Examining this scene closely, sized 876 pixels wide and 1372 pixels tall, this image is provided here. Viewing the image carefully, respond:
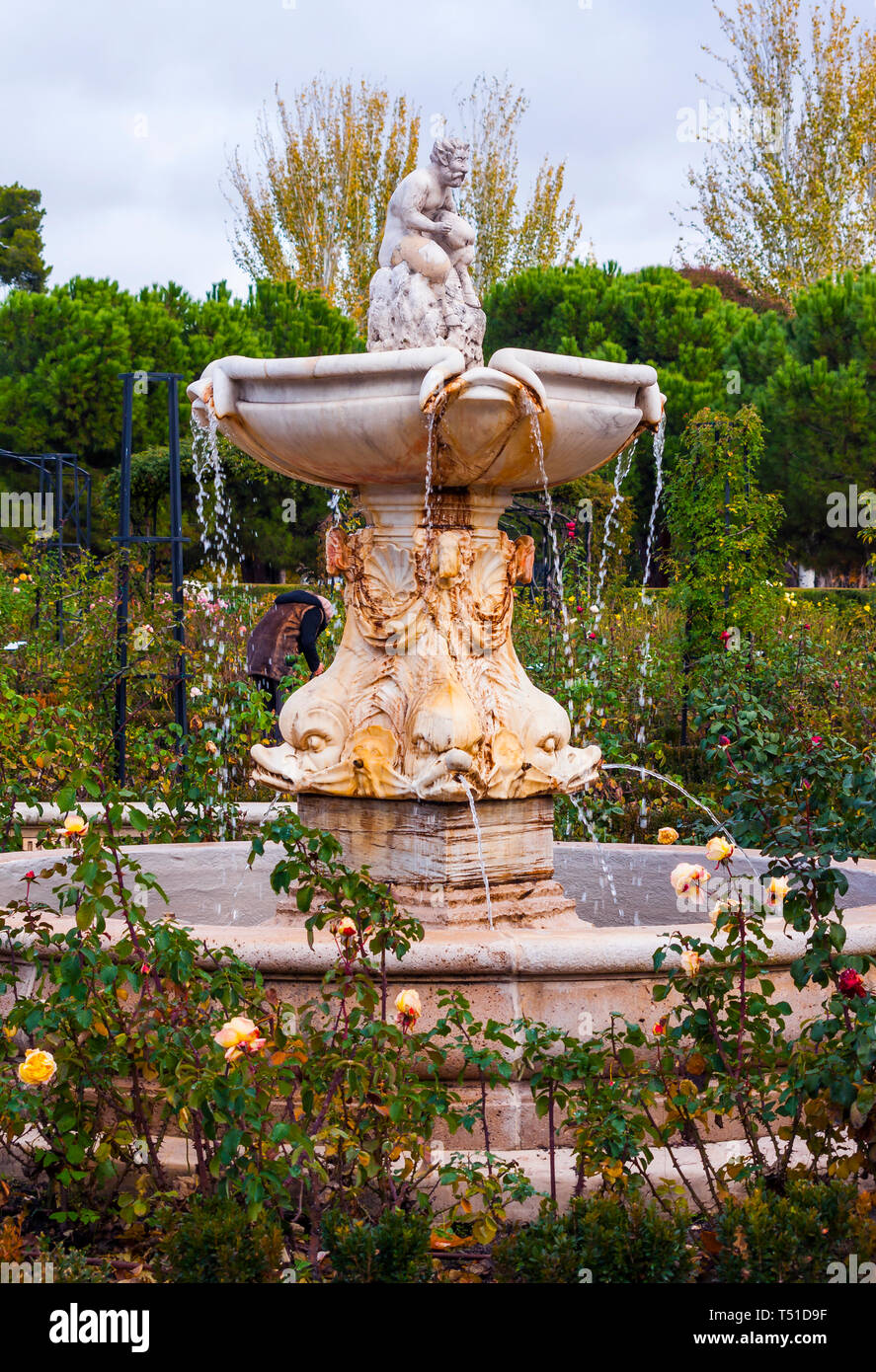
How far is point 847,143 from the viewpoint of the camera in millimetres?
24344

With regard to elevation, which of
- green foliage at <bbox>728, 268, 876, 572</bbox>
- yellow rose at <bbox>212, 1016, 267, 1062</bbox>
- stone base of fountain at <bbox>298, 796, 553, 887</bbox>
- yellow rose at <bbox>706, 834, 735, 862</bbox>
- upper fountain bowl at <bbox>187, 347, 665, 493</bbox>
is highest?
green foliage at <bbox>728, 268, 876, 572</bbox>

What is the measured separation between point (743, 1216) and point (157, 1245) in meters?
1.06

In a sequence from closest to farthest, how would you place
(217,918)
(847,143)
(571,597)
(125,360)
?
(217,918), (571,597), (125,360), (847,143)

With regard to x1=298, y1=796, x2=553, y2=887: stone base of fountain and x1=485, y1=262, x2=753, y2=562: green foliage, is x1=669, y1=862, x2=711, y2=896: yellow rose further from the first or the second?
x1=485, y1=262, x2=753, y2=562: green foliage

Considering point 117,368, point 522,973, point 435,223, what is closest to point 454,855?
point 522,973

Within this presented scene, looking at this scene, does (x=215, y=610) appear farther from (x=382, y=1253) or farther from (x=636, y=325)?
(x=636, y=325)

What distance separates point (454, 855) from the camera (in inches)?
163

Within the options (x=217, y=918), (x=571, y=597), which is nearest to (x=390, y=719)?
(x=217, y=918)

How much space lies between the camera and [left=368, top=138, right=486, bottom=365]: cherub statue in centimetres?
446

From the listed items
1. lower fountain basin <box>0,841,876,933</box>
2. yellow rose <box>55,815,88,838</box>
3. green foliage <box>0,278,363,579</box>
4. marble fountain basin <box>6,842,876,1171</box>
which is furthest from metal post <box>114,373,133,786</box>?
green foliage <box>0,278,363,579</box>

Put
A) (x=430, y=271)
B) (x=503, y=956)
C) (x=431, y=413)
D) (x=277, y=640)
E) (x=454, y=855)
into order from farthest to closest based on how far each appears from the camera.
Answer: (x=277, y=640), (x=430, y=271), (x=454, y=855), (x=431, y=413), (x=503, y=956)

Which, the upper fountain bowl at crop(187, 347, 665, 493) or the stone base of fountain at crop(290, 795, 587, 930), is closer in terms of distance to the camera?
the upper fountain bowl at crop(187, 347, 665, 493)

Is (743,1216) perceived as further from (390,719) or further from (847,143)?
(847,143)

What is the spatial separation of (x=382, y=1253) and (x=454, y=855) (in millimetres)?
1675
